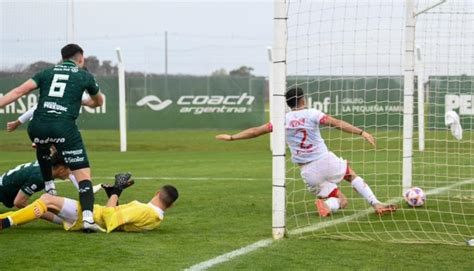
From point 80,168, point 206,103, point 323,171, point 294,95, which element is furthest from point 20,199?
point 206,103

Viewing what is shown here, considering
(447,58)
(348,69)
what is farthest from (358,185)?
(447,58)

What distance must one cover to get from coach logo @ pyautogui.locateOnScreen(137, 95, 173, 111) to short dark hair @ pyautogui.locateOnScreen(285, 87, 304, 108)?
19480mm

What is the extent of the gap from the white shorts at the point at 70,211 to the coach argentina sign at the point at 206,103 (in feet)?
67.8

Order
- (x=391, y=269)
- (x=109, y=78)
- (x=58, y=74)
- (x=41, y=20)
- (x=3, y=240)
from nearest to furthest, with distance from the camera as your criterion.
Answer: (x=391, y=269)
(x=3, y=240)
(x=58, y=74)
(x=41, y=20)
(x=109, y=78)

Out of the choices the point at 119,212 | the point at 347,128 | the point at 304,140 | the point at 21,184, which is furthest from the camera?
the point at 304,140

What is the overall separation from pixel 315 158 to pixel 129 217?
9.85 feet

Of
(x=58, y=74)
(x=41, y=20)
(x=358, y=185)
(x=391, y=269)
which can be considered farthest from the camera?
(x=41, y=20)

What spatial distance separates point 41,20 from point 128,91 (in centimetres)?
768

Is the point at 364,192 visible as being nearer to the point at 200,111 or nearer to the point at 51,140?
the point at 51,140

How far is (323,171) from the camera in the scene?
1040 cm

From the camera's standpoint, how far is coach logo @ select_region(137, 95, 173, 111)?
29203 mm

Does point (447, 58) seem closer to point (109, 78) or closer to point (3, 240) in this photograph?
point (3, 240)

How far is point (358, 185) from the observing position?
10.4m

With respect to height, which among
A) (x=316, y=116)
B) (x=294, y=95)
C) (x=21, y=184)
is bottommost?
(x=21, y=184)
